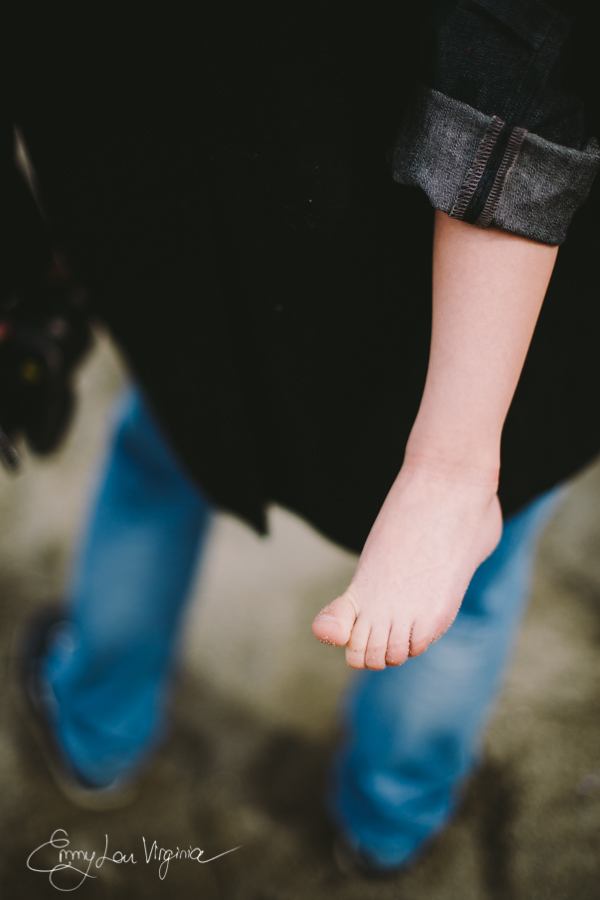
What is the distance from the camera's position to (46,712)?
42.2 inches

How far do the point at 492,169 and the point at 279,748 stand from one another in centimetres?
108

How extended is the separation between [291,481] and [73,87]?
398 millimetres

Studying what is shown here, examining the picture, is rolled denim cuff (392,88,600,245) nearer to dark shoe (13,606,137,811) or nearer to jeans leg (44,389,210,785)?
jeans leg (44,389,210,785)

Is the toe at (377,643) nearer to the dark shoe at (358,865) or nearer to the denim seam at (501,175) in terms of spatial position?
the denim seam at (501,175)

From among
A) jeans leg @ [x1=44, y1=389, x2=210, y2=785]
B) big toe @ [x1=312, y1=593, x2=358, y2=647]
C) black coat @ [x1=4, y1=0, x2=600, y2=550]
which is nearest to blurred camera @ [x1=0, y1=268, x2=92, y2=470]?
jeans leg @ [x1=44, y1=389, x2=210, y2=785]

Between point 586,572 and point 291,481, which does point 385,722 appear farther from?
point 586,572

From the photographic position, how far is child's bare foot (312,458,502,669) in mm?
405

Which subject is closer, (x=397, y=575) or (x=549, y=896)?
(x=397, y=575)

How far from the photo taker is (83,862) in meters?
0.94

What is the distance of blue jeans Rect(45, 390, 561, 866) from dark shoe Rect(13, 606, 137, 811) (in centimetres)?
3

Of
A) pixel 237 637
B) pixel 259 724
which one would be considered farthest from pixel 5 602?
pixel 259 724

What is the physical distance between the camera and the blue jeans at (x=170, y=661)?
2.52 feet

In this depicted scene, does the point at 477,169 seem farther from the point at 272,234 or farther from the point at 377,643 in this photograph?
the point at 377,643

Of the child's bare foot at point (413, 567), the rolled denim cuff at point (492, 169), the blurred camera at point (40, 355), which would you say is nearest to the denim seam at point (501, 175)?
the rolled denim cuff at point (492, 169)
